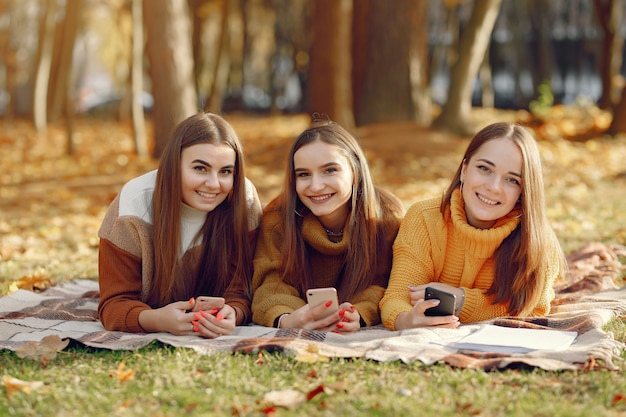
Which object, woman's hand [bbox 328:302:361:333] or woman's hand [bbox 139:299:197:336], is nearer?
woman's hand [bbox 139:299:197:336]

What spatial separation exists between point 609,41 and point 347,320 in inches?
535

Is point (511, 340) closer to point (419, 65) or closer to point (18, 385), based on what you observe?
point (18, 385)

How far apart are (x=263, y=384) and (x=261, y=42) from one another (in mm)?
27097

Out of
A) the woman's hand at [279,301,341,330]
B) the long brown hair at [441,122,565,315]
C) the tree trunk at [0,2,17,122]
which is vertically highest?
the tree trunk at [0,2,17,122]

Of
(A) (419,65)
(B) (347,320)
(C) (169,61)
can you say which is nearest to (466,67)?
(A) (419,65)

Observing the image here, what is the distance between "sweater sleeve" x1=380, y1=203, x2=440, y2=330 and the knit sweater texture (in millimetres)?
773

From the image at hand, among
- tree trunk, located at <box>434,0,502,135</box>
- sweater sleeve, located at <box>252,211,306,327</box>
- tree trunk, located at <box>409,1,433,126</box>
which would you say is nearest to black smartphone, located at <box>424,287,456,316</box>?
sweater sleeve, located at <box>252,211,306,327</box>

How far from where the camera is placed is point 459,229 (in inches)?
164

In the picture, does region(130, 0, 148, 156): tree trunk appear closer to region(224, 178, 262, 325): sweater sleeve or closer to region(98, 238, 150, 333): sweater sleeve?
region(224, 178, 262, 325): sweater sleeve

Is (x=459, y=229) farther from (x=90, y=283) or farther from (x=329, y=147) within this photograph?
(x=90, y=283)

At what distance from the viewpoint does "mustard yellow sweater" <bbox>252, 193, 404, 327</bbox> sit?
13.9 feet

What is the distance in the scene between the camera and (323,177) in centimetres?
421

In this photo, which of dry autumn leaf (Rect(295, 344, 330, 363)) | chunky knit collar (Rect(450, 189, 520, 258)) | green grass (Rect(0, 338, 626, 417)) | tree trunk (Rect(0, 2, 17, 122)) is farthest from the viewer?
tree trunk (Rect(0, 2, 17, 122))

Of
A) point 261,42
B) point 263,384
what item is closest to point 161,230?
point 263,384
